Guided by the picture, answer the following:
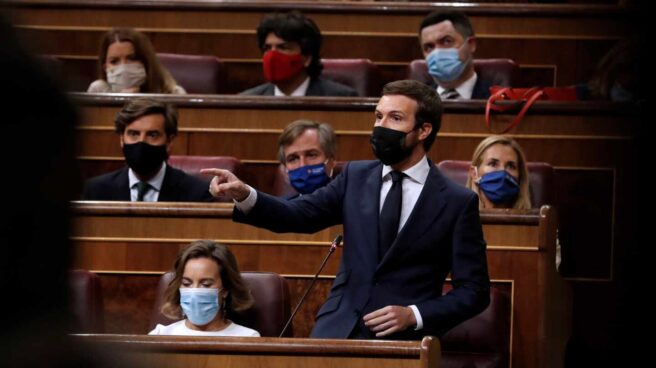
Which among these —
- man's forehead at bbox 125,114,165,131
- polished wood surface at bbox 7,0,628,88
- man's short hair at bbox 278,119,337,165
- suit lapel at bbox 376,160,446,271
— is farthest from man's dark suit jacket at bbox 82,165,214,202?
polished wood surface at bbox 7,0,628,88

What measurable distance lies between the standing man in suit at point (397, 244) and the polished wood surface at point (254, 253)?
0.38 metres

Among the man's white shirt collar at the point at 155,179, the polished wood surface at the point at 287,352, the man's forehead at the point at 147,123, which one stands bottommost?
the polished wood surface at the point at 287,352

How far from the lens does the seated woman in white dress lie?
2328 millimetres

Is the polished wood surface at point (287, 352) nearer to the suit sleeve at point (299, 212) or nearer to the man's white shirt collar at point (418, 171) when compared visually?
the suit sleeve at point (299, 212)

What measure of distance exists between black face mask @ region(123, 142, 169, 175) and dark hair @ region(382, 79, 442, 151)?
838mm

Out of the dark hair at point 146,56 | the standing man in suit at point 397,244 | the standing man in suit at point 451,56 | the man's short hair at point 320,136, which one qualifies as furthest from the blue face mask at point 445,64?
the standing man in suit at point 397,244

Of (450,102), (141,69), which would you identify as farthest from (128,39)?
(450,102)

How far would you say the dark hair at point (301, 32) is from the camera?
3533 mm

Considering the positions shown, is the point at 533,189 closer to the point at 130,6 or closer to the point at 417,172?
the point at 417,172

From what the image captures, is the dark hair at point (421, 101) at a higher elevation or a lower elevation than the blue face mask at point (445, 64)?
lower

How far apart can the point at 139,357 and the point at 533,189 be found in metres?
2.78

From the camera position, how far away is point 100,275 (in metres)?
2.67

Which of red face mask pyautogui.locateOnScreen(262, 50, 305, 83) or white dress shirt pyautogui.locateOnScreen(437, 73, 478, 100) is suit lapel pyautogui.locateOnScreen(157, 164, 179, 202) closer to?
red face mask pyautogui.locateOnScreen(262, 50, 305, 83)

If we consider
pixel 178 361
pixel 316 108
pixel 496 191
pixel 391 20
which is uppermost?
pixel 391 20
